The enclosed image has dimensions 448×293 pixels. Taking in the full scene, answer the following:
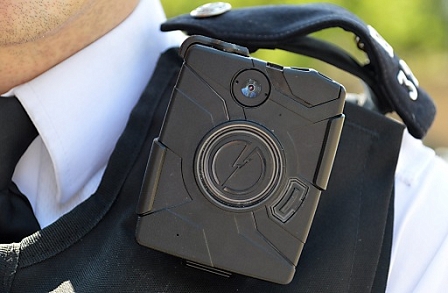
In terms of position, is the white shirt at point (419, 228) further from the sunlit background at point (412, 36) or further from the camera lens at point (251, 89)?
the sunlit background at point (412, 36)

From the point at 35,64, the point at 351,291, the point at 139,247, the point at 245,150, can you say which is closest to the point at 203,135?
the point at 245,150

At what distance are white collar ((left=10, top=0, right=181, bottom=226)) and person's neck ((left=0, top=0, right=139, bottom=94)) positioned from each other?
0.08 feet

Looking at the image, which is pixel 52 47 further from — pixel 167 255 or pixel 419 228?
pixel 419 228

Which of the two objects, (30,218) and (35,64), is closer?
(30,218)

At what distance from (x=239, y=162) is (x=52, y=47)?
1.54ft

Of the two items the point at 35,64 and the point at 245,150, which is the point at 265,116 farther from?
the point at 35,64

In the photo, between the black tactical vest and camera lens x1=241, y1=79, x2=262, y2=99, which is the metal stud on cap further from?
camera lens x1=241, y1=79, x2=262, y2=99

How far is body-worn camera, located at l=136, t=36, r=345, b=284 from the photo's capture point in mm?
907

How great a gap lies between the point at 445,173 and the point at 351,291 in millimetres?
279

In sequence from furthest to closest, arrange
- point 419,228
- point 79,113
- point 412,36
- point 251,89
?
point 412,36 < point 79,113 < point 419,228 < point 251,89

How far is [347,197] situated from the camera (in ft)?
3.53

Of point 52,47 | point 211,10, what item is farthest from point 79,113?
point 211,10

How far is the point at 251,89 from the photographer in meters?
0.91

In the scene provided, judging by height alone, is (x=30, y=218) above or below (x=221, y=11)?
below
